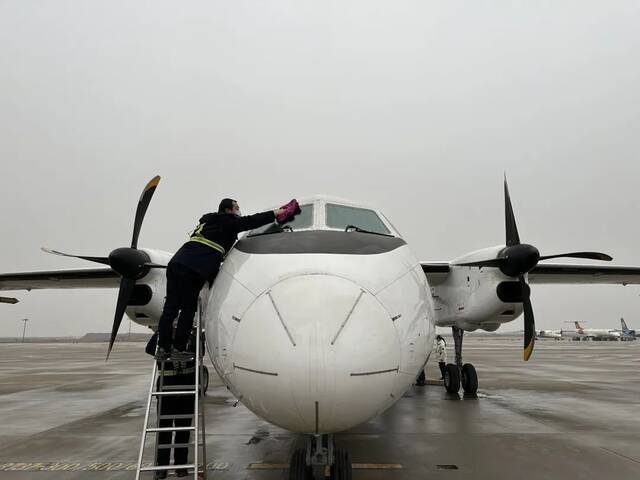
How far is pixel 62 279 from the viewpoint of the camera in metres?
10.4

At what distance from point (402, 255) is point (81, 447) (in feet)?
16.7

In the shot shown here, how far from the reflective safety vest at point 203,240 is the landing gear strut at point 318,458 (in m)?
1.80

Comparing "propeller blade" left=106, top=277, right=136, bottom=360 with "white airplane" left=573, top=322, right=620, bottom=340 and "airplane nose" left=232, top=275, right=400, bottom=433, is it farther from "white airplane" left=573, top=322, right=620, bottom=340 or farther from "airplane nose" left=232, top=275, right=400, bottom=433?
"white airplane" left=573, top=322, right=620, bottom=340

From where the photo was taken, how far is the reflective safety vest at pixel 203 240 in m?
4.09

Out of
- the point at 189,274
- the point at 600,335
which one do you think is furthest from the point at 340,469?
the point at 600,335

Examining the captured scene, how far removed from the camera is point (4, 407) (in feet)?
30.5

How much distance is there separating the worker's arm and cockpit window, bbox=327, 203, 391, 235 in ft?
1.87

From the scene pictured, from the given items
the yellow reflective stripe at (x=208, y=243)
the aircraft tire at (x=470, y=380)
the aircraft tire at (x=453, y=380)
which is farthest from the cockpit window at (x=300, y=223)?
the aircraft tire at (x=470, y=380)

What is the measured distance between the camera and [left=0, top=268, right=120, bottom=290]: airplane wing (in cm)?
994

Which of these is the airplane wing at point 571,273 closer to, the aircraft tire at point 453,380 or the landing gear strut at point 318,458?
the aircraft tire at point 453,380

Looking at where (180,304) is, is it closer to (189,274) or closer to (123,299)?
(189,274)

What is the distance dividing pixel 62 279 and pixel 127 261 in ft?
15.7

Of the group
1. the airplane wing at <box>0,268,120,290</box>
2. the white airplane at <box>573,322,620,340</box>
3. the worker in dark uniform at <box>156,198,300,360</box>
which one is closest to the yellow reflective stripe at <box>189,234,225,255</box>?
the worker in dark uniform at <box>156,198,300,360</box>

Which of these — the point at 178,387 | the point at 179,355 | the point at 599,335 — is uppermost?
the point at 179,355
